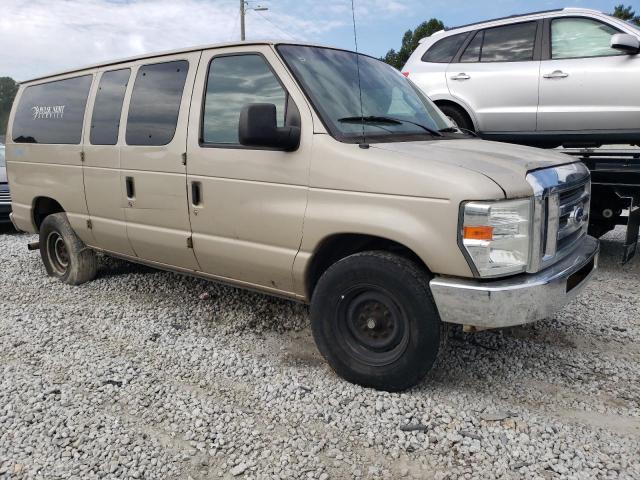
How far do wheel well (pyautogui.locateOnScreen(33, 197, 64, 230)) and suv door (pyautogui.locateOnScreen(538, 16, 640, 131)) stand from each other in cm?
515

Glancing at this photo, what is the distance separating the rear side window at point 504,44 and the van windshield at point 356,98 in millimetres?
2568

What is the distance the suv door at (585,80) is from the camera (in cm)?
548

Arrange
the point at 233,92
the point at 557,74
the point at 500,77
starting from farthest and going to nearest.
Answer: the point at 500,77 → the point at 557,74 → the point at 233,92

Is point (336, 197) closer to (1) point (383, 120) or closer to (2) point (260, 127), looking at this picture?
(2) point (260, 127)

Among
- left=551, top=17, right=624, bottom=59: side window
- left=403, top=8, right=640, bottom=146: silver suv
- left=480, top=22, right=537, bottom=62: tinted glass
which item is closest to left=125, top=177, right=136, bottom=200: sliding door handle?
left=403, top=8, right=640, bottom=146: silver suv

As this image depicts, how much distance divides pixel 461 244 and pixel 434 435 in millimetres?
972

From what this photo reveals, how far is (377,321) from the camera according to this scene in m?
3.10

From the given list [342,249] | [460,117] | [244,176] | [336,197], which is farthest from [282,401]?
[460,117]

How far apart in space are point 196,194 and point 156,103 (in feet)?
2.84

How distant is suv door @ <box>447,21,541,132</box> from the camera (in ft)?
19.5

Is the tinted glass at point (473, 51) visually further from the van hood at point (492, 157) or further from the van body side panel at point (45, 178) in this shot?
the van body side panel at point (45, 178)

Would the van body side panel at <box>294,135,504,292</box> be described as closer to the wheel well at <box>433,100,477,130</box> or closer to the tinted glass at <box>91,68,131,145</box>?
the tinted glass at <box>91,68,131,145</box>

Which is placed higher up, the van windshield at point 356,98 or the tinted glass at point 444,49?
the tinted glass at point 444,49

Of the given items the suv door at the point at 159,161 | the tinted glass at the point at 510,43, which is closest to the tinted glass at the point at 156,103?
the suv door at the point at 159,161
